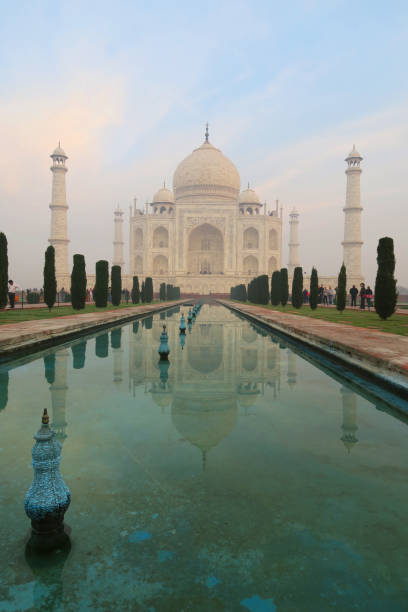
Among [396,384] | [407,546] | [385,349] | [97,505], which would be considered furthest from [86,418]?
[385,349]

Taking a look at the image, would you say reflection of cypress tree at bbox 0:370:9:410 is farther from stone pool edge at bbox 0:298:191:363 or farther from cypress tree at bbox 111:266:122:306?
cypress tree at bbox 111:266:122:306

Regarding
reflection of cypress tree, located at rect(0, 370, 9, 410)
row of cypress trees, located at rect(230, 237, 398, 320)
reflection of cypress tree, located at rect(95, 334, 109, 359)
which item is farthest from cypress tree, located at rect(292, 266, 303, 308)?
reflection of cypress tree, located at rect(0, 370, 9, 410)

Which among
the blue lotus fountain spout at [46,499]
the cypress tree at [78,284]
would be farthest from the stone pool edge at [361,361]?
the cypress tree at [78,284]

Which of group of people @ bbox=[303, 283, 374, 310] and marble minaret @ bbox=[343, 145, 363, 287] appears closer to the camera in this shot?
group of people @ bbox=[303, 283, 374, 310]

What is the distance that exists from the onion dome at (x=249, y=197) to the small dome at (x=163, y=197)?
317 inches

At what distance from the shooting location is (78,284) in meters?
15.9

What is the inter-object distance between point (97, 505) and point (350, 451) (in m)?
→ 1.38

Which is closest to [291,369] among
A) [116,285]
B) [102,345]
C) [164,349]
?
[164,349]

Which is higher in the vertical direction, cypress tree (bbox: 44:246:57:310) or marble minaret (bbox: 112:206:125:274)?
marble minaret (bbox: 112:206:125:274)

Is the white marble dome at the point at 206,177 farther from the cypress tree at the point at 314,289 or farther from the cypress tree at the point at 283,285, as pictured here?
the cypress tree at the point at 314,289

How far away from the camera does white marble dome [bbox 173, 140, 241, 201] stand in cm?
4775

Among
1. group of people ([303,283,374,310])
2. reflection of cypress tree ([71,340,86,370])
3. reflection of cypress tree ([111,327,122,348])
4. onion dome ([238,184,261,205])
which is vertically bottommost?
reflection of cypress tree ([71,340,86,370])

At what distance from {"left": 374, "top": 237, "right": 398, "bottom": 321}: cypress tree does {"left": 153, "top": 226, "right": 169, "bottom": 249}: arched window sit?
121 feet

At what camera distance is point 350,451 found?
2.40m
